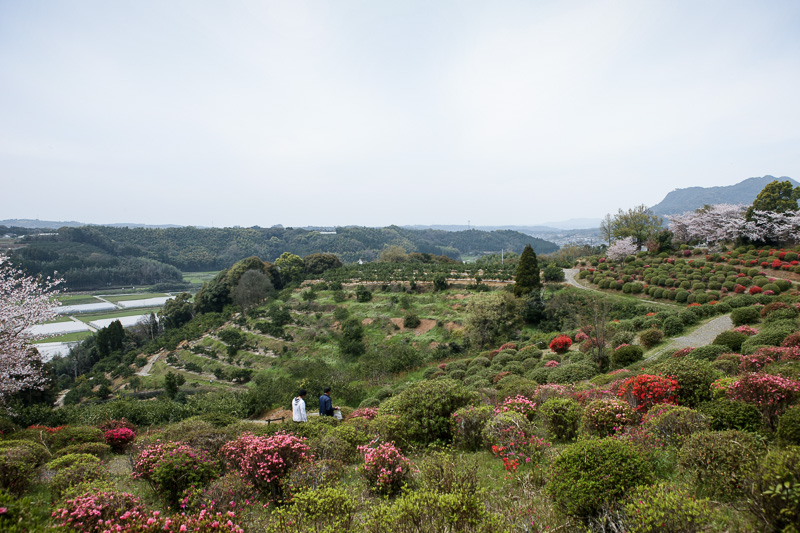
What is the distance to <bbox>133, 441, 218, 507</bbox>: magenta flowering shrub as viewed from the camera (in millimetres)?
5344

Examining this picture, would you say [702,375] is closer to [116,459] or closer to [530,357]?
[530,357]

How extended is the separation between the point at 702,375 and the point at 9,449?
42.4ft

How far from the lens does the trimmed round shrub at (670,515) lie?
287 cm

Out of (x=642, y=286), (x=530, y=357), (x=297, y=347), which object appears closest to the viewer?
(x=530, y=357)

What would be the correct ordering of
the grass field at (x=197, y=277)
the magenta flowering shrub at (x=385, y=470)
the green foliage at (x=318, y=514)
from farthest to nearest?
the grass field at (x=197, y=277)
the magenta flowering shrub at (x=385, y=470)
the green foliage at (x=318, y=514)

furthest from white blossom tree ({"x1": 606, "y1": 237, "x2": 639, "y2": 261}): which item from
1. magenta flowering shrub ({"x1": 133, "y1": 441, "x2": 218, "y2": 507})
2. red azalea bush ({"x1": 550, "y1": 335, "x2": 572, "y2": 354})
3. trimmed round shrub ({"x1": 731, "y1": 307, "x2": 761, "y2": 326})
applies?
magenta flowering shrub ({"x1": 133, "y1": 441, "x2": 218, "y2": 507})

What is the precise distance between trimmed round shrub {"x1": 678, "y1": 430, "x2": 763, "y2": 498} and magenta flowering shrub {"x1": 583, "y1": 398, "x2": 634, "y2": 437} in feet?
5.51

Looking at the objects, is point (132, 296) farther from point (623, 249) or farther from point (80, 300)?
point (623, 249)

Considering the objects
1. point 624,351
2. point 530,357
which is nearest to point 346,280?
point 530,357

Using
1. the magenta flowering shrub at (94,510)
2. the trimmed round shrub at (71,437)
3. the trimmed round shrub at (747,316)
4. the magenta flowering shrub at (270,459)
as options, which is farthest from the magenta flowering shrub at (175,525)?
the trimmed round shrub at (747,316)

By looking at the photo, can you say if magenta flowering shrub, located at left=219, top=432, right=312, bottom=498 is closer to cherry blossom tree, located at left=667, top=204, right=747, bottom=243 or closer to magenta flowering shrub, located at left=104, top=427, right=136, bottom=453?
magenta flowering shrub, located at left=104, top=427, right=136, bottom=453

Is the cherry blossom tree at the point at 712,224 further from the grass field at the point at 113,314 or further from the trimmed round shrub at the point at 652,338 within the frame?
the grass field at the point at 113,314

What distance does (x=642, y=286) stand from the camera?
26.5 metres

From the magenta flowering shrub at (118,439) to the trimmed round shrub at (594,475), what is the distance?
11.4m
